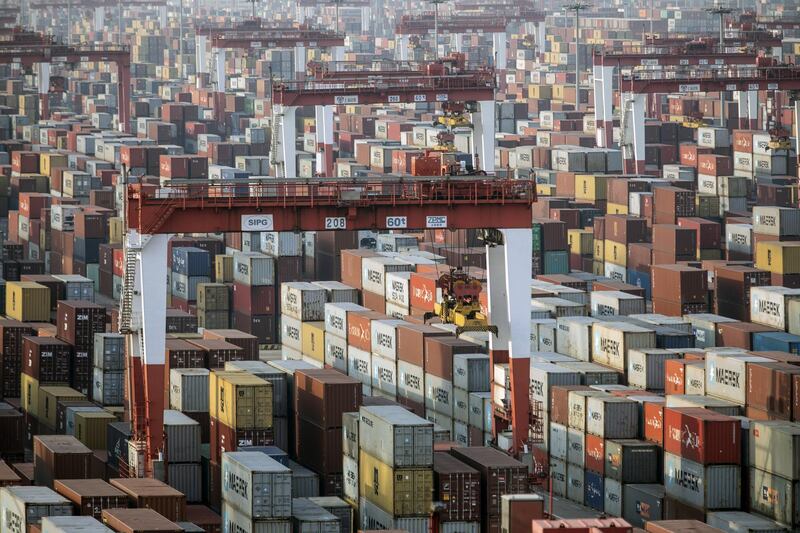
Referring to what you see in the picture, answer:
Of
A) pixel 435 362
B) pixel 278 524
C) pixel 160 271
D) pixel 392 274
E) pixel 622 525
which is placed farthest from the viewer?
pixel 392 274

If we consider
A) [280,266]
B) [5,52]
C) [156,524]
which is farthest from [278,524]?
[5,52]

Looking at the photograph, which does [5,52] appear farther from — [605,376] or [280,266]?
[605,376]

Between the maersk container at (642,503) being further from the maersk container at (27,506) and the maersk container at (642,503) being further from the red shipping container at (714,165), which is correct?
the red shipping container at (714,165)

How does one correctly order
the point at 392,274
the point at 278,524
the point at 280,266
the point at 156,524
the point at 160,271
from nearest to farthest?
1. the point at 156,524
2. the point at 278,524
3. the point at 160,271
4. the point at 392,274
5. the point at 280,266

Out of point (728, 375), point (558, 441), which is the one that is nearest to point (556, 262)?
point (558, 441)

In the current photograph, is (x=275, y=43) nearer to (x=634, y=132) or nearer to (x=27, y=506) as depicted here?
(x=634, y=132)

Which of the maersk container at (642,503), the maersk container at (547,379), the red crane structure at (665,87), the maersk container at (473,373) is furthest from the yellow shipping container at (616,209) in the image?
the maersk container at (642,503)
